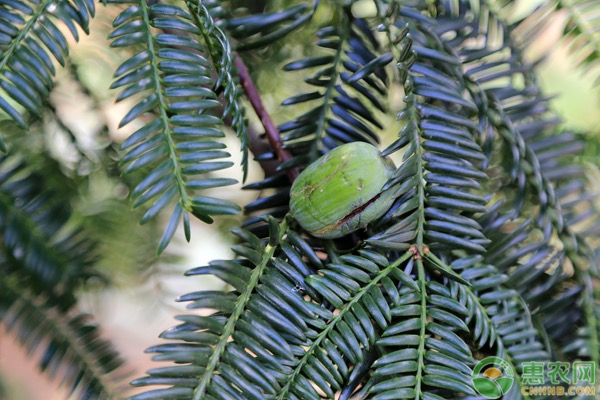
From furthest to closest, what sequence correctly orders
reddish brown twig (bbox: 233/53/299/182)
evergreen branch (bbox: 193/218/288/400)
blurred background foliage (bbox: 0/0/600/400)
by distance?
blurred background foliage (bbox: 0/0/600/400), reddish brown twig (bbox: 233/53/299/182), evergreen branch (bbox: 193/218/288/400)

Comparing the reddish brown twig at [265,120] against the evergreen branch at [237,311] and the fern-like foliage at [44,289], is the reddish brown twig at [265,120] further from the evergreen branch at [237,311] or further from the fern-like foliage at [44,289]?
the fern-like foliage at [44,289]

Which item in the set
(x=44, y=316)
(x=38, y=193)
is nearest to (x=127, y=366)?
(x=44, y=316)

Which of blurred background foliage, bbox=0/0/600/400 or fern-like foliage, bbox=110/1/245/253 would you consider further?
blurred background foliage, bbox=0/0/600/400

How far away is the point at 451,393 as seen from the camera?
1.16 ft

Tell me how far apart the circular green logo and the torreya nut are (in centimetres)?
13

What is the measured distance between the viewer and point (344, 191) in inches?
13.1

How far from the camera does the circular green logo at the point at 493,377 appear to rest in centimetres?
35

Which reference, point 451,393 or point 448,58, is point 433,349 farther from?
point 448,58

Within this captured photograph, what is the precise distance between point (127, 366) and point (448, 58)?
42 cm

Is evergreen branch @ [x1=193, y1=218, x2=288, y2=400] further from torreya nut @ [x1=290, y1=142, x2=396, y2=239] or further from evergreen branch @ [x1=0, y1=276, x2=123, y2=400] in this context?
evergreen branch @ [x1=0, y1=276, x2=123, y2=400]

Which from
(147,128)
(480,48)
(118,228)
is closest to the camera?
(147,128)

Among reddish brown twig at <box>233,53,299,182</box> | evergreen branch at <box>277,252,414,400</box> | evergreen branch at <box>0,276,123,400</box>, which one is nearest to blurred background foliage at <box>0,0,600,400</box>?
evergreen branch at <box>0,276,123,400</box>

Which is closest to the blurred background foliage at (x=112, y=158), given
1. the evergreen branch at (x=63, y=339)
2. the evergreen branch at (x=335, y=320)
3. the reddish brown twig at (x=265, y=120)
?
the evergreen branch at (x=63, y=339)

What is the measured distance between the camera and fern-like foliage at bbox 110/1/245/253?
294 millimetres
